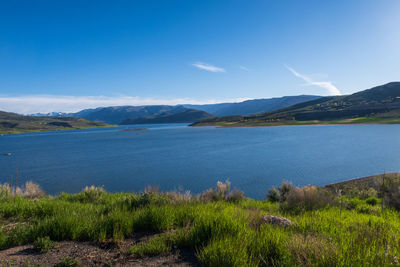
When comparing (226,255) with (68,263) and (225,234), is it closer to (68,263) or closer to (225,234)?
(225,234)

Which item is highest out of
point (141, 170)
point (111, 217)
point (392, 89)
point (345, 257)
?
point (392, 89)

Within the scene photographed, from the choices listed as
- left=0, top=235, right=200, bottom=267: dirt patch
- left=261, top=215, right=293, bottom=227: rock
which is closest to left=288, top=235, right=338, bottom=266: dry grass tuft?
left=261, top=215, right=293, bottom=227: rock

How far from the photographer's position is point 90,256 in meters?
3.87

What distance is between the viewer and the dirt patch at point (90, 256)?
11.7ft

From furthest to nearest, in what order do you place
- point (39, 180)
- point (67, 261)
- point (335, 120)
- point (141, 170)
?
point (335, 120), point (141, 170), point (39, 180), point (67, 261)

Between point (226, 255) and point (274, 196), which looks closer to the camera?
point (226, 255)

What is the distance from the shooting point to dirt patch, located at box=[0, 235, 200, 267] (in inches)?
140

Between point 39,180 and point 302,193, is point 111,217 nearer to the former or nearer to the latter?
point 302,193

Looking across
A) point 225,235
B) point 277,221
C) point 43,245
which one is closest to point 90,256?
point 43,245

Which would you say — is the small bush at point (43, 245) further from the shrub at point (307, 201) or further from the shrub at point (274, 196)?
the shrub at point (274, 196)

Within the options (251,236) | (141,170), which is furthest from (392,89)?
(251,236)

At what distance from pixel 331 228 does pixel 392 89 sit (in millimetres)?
218785

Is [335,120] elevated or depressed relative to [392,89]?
depressed

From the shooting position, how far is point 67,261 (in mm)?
3566
